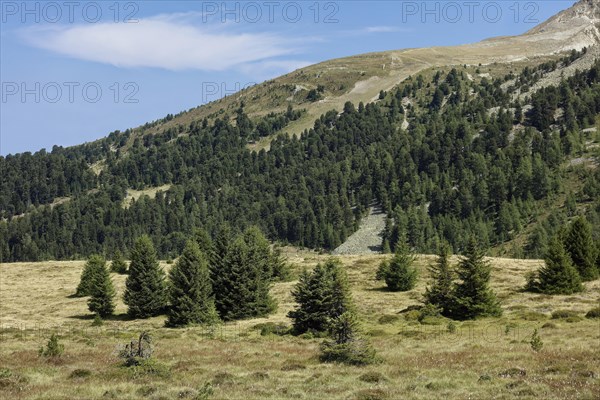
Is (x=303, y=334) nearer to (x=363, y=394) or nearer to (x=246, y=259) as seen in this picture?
(x=246, y=259)

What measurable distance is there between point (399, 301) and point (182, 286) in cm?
2447

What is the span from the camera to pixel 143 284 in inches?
2554

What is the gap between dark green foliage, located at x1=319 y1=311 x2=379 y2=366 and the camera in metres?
32.0

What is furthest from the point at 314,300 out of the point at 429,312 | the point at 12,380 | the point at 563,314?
the point at 12,380

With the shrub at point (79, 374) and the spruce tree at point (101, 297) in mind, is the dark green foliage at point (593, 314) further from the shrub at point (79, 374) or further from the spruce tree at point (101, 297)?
the spruce tree at point (101, 297)

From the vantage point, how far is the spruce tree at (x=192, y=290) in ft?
192

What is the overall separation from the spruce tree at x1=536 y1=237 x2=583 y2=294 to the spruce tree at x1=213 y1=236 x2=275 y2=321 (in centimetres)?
3021

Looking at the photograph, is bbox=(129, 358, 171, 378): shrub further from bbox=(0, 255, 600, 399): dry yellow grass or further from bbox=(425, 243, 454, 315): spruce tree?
bbox=(425, 243, 454, 315): spruce tree

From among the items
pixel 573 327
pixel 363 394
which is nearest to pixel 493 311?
pixel 573 327

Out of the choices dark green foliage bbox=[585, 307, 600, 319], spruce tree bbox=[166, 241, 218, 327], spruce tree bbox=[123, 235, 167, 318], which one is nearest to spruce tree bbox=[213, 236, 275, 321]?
spruce tree bbox=[166, 241, 218, 327]

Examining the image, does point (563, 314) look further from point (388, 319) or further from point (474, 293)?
point (388, 319)

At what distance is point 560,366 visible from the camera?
26.7 metres

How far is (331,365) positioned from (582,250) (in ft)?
155

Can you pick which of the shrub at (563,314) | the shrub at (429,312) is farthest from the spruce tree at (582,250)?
the shrub at (429,312)
